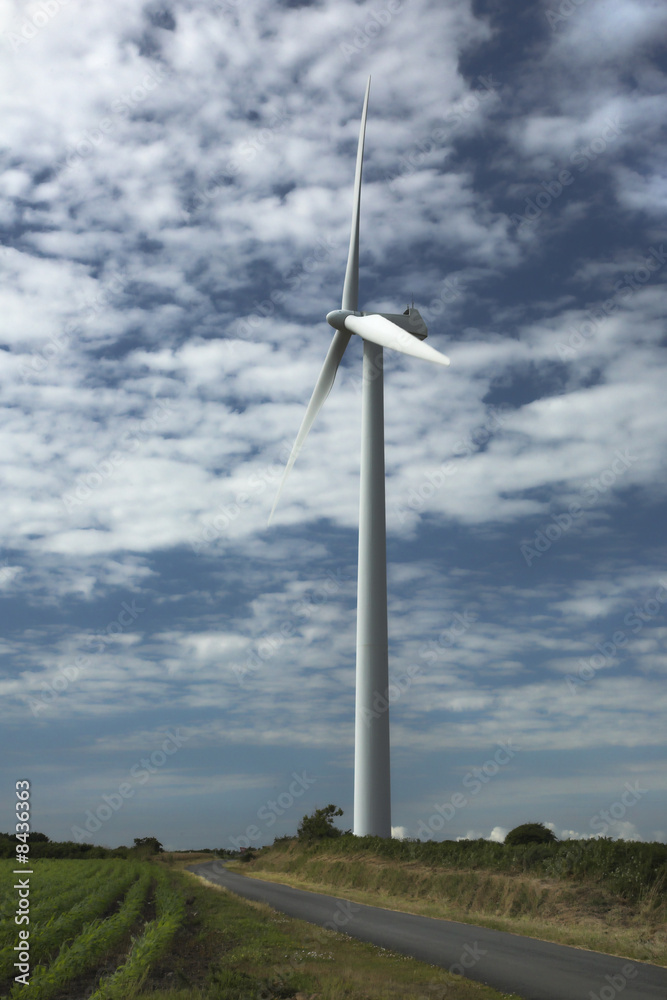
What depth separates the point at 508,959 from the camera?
17484 mm

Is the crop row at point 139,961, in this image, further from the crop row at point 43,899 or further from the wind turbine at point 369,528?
the wind turbine at point 369,528

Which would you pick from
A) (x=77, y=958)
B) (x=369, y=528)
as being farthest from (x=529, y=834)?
(x=77, y=958)

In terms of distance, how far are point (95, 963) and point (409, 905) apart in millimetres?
14469

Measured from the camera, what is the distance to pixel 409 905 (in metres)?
29.3

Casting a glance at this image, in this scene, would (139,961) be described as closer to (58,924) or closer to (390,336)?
(58,924)

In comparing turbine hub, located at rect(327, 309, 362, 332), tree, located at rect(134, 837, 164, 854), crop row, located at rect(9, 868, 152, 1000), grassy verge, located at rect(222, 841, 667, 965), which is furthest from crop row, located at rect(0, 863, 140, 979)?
tree, located at rect(134, 837, 164, 854)

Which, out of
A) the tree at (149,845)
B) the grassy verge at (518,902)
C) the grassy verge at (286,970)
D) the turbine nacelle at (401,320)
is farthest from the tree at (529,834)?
the tree at (149,845)

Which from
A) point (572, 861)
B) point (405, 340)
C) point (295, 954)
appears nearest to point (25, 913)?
point (295, 954)

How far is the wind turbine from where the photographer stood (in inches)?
1590

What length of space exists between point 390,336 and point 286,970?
100 feet

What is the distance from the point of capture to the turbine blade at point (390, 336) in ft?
110

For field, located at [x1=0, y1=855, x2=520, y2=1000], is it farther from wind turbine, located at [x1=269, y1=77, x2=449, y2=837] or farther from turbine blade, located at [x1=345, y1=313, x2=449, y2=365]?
turbine blade, located at [x1=345, y1=313, x2=449, y2=365]

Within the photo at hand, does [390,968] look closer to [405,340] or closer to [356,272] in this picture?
[405,340]

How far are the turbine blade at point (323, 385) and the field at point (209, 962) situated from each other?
86.8 feet
